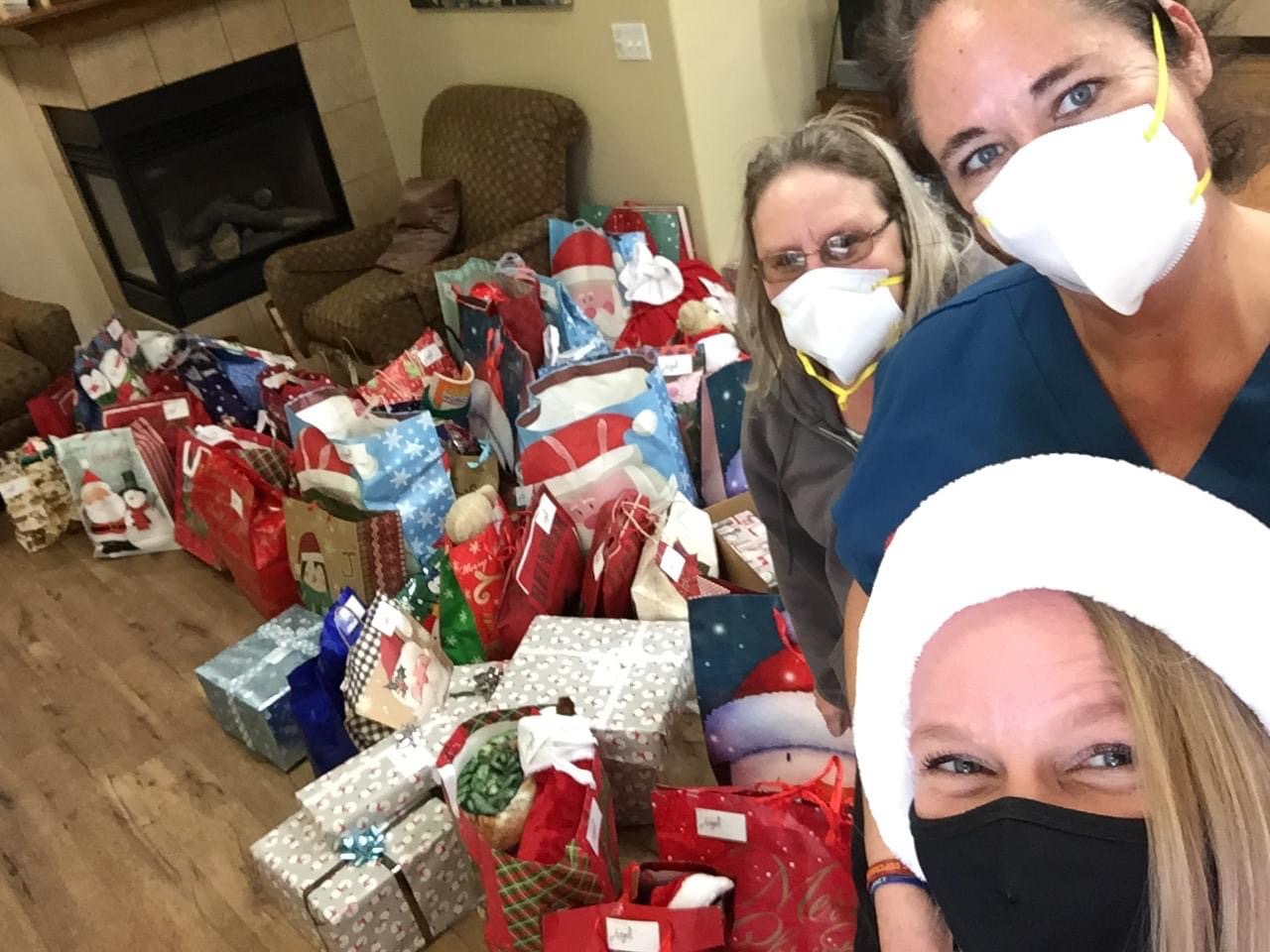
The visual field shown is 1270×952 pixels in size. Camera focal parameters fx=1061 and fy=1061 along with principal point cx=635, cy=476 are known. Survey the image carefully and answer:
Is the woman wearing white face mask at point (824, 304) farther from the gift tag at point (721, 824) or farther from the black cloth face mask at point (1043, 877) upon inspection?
the black cloth face mask at point (1043, 877)

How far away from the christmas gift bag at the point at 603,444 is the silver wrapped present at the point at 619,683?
14.9 inches

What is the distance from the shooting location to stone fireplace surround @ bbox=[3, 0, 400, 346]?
386 cm

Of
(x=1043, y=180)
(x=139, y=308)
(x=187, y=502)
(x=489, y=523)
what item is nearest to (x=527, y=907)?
(x=489, y=523)

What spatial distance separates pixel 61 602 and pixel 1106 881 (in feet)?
10.6

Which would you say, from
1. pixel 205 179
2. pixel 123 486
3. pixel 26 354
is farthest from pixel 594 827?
pixel 205 179

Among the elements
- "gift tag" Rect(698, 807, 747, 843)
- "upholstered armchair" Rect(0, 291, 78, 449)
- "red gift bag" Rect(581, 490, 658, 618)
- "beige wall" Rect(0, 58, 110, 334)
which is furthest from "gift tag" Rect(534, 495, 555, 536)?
"beige wall" Rect(0, 58, 110, 334)

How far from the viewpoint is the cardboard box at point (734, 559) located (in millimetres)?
2154

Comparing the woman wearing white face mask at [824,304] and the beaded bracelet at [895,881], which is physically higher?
the woman wearing white face mask at [824,304]

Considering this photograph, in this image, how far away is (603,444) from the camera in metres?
2.38

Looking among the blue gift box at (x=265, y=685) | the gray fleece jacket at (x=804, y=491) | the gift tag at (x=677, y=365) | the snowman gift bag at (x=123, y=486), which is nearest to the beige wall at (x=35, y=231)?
the snowman gift bag at (x=123, y=486)

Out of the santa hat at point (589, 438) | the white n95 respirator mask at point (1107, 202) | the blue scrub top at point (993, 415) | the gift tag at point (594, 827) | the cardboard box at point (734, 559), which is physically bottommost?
the cardboard box at point (734, 559)

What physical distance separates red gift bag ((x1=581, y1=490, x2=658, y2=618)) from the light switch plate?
1.64 m

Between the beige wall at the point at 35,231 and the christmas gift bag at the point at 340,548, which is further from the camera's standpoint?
the beige wall at the point at 35,231

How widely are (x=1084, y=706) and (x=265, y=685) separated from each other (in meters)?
2.07
